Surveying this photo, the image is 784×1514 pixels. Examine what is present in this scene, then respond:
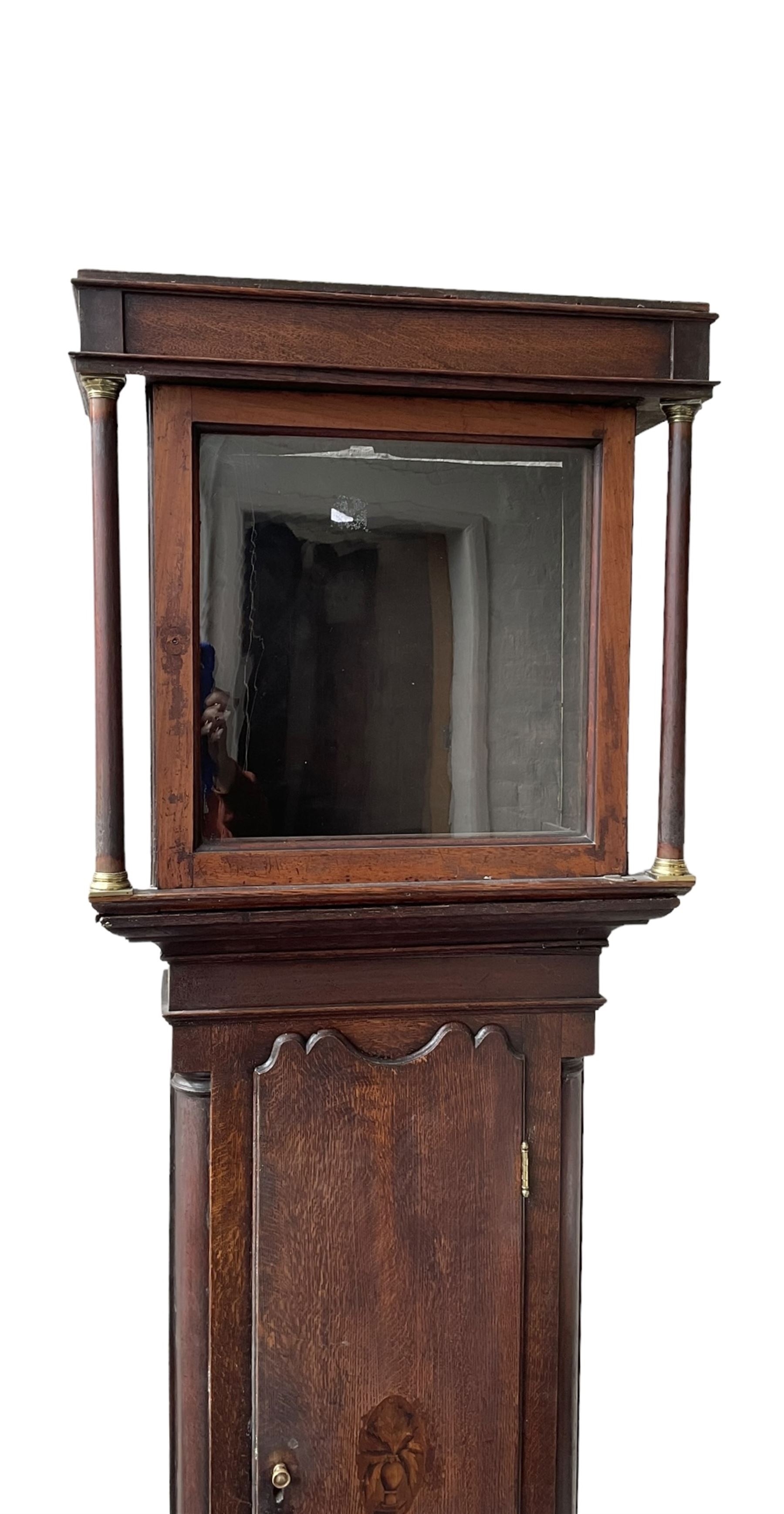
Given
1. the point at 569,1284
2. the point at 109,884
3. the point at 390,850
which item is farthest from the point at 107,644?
the point at 569,1284

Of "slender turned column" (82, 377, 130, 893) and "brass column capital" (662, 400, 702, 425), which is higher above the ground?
"brass column capital" (662, 400, 702, 425)

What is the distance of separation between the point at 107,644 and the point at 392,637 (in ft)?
1.24

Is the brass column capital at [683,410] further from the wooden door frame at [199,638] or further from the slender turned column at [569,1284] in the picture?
the slender turned column at [569,1284]

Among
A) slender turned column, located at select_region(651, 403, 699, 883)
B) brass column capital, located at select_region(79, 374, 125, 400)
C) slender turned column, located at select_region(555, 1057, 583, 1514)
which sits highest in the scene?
brass column capital, located at select_region(79, 374, 125, 400)

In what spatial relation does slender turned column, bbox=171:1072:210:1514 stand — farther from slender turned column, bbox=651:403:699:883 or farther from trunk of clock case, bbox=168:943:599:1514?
slender turned column, bbox=651:403:699:883


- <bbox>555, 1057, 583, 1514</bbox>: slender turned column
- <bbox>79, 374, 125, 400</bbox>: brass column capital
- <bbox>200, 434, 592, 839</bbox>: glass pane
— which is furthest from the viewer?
<bbox>555, 1057, 583, 1514</bbox>: slender turned column

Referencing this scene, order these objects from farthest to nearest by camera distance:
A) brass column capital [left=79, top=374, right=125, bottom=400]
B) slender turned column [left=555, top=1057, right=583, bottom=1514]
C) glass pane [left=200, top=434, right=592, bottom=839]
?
slender turned column [left=555, top=1057, right=583, bottom=1514]
glass pane [left=200, top=434, right=592, bottom=839]
brass column capital [left=79, top=374, right=125, bottom=400]

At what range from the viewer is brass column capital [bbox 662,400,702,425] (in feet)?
5.59

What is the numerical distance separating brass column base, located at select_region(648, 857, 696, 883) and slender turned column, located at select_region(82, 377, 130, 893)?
71cm

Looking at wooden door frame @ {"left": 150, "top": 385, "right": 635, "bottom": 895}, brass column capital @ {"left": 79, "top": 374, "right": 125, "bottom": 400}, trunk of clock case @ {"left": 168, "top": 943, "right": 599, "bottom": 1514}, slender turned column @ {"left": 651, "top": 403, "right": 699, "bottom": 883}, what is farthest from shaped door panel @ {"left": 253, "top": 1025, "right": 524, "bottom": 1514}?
brass column capital @ {"left": 79, "top": 374, "right": 125, "bottom": 400}

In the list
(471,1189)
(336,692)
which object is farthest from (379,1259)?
(336,692)

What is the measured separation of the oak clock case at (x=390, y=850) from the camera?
163cm

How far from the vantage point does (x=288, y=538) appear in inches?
65.8

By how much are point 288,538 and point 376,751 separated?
12.0 inches
